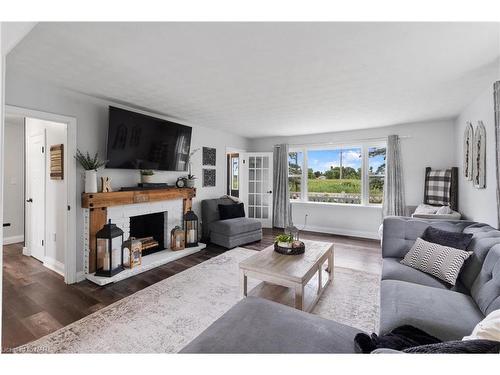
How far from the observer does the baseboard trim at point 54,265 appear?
3.01m

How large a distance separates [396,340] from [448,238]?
4.61 feet

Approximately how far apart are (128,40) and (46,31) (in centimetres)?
52

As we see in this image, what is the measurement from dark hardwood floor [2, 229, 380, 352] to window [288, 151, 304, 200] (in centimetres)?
205

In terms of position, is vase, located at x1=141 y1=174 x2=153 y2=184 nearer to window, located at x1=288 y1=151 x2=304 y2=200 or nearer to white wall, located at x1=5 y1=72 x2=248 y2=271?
white wall, located at x1=5 y1=72 x2=248 y2=271

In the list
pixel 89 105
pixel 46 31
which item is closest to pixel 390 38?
pixel 46 31

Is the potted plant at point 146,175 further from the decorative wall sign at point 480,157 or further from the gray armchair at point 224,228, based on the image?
the decorative wall sign at point 480,157

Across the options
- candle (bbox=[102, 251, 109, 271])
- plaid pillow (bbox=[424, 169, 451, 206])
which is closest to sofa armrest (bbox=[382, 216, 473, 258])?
plaid pillow (bbox=[424, 169, 451, 206])

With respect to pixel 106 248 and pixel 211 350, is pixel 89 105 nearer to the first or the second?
pixel 106 248

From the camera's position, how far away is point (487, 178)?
2.53 m

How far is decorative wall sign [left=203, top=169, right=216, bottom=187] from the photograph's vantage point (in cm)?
480

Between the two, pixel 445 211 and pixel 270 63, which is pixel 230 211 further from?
pixel 445 211

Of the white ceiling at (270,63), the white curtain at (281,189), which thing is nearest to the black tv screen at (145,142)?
the white ceiling at (270,63)

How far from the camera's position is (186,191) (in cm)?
413

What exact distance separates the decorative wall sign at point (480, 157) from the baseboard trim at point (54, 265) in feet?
16.6
